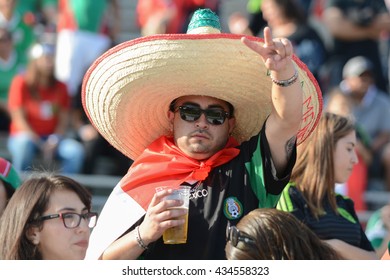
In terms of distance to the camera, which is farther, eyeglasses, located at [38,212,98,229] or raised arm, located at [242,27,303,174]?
eyeglasses, located at [38,212,98,229]

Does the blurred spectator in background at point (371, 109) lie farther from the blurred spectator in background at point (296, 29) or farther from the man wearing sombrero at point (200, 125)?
the man wearing sombrero at point (200, 125)

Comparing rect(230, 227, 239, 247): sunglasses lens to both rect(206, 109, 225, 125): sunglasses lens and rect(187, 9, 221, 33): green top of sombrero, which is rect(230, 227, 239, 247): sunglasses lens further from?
rect(187, 9, 221, 33): green top of sombrero

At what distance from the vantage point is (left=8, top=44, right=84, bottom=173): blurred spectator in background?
973 cm

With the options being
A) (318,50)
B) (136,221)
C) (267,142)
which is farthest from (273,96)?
(318,50)

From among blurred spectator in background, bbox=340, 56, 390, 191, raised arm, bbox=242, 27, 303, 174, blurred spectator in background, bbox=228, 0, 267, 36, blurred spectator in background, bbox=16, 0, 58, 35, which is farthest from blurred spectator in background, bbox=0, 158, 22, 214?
blurred spectator in background, bbox=16, 0, 58, 35

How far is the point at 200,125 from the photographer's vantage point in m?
4.79

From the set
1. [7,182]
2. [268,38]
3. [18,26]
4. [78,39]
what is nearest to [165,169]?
[268,38]

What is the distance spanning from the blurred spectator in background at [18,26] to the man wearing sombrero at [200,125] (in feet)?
19.1

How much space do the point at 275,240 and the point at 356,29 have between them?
7.10 m

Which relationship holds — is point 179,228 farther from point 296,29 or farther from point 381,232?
point 296,29

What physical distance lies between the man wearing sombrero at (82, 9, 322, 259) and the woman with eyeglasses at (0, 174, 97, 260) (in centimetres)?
18

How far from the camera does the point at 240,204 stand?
4.64 metres
